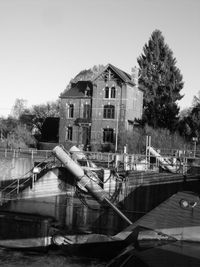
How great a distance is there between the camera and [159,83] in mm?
72062

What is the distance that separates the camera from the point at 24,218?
77.9ft

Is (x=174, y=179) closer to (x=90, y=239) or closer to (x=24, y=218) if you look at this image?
(x=90, y=239)

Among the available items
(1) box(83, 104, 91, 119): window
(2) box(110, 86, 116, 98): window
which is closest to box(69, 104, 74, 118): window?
(1) box(83, 104, 91, 119): window

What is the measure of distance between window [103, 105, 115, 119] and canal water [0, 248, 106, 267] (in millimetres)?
36398

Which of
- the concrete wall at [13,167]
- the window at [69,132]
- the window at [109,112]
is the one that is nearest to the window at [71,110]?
the window at [69,132]

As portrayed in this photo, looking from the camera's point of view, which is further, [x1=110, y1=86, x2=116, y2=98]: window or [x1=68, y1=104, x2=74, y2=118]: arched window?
[x1=68, y1=104, x2=74, y2=118]: arched window

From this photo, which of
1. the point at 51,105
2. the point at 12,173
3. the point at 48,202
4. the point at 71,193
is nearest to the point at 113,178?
the point at 71,193

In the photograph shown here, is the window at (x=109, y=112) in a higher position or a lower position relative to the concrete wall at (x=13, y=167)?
higher

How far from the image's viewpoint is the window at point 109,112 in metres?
57.7

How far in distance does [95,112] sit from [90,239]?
36.7 m

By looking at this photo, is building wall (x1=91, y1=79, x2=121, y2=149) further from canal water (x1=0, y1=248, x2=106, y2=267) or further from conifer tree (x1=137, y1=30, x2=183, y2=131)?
canal water (x1=0, y1=248, x2=106, y2=267)

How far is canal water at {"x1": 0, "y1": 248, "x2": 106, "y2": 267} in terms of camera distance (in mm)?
20438

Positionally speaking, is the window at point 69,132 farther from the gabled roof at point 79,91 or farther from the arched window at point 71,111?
the gabled roof at point 79,91

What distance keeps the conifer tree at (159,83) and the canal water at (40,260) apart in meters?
43.2
